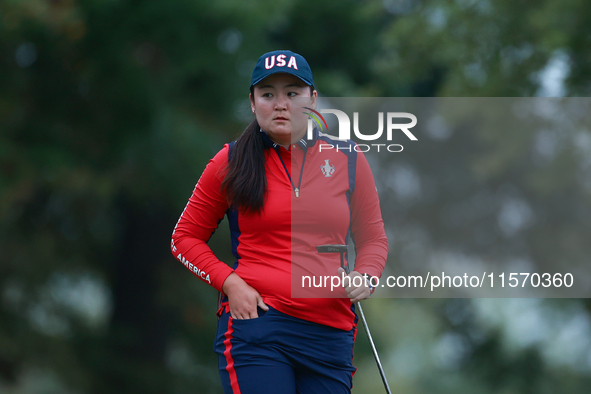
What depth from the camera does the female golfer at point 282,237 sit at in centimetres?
181

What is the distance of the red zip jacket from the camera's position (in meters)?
1.83

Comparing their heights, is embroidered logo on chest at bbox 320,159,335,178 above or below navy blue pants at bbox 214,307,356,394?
above

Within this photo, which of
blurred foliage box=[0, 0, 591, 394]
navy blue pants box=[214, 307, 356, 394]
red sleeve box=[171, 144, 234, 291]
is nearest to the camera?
navy blue pants box=[214, 307, 356, 394]

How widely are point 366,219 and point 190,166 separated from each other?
487 cm

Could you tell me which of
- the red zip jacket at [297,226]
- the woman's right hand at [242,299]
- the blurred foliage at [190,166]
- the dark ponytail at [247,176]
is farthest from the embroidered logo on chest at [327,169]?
the blurred foliage at [190,166]

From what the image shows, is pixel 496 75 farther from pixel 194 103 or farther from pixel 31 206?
pixel 31 206

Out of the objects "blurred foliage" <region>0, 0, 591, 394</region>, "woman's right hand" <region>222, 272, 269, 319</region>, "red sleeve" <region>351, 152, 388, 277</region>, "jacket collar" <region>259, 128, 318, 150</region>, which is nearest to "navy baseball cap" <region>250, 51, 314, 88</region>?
"jacket collar" <region>259, 128, 318, 150</region>

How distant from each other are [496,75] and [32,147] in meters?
4.61

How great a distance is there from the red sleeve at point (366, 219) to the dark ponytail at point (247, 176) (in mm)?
287

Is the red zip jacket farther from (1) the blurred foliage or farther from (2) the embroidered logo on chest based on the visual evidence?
(1) the blurred foliage

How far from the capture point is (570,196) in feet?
17.9

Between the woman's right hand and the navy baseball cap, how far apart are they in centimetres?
56

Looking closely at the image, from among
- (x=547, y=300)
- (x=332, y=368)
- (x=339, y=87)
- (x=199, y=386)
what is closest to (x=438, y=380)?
(x=547, y=300)

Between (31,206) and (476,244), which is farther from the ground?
(31,206)
